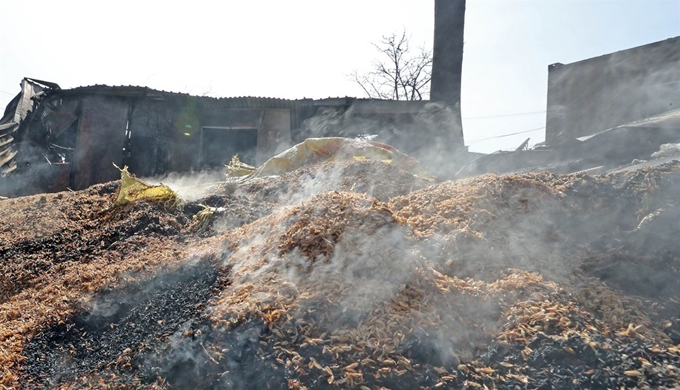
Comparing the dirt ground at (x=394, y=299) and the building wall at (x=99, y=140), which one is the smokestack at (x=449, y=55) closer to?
the dirt ground at (x=394, y=299)

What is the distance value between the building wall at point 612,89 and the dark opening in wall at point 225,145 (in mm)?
8452

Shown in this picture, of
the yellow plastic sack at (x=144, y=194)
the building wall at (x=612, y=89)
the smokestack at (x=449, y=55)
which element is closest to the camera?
the yellow plastic sack at (x=144, y=194)

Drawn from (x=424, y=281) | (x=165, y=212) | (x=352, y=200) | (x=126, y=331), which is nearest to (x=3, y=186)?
(x=165, y=212)

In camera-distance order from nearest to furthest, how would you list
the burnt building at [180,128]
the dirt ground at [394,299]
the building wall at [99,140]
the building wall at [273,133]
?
1. the dirt ground at [394,299]
2. the building wall at [99,140]
3. the burnt building at [180,128]
4. the building wall at [273,133]

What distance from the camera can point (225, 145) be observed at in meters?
12.3

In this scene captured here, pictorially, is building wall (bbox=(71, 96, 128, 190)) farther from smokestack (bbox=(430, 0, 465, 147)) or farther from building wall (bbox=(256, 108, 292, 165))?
smokestack (bbox=(430, 0, 465, 147))

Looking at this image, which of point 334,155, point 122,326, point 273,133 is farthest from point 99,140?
point 122,326

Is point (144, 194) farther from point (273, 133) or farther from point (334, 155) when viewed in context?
point (273, 133)

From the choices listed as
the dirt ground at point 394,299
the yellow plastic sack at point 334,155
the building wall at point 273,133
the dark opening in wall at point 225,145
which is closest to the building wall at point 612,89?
the building wall at point 273,133

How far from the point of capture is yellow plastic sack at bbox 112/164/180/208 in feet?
20.3

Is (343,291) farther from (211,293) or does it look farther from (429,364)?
(211,293)

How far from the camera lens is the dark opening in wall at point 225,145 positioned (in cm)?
1216

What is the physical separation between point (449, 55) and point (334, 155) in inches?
237

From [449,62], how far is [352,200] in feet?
29.6
